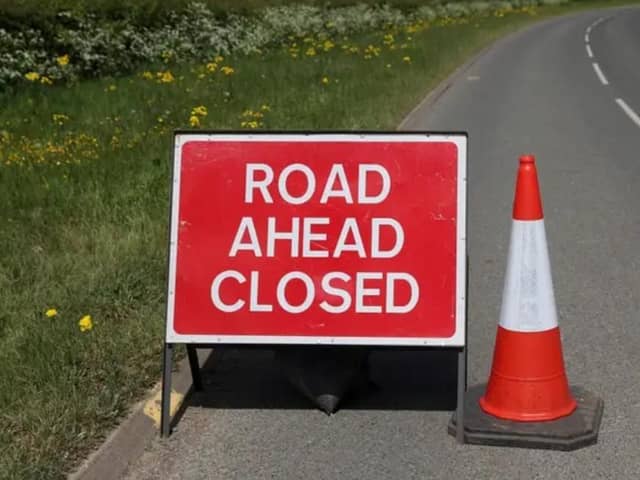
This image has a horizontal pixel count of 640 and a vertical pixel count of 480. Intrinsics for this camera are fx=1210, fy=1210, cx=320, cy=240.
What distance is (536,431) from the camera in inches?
190

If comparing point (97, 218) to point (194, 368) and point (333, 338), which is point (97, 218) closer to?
point (194, 368)

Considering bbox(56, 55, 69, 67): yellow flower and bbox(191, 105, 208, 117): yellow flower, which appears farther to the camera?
bbox(56, 55, 69, 67): yellow flower

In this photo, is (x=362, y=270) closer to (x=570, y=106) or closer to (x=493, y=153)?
(x=493, y=153)

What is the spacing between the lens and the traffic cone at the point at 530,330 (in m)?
4.92

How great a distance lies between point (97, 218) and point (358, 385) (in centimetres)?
363

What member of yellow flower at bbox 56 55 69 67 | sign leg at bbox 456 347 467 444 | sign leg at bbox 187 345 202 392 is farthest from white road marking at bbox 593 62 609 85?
sign leg at bbox 456 347 467 444

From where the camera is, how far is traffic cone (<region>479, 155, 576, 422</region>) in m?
4.92

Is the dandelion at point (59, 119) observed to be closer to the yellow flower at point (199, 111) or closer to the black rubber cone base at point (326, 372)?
the yellow flower at point (199, 111)

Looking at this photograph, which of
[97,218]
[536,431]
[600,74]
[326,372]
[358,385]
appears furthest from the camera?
[600,74]

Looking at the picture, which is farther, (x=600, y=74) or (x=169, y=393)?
(x=600, y=74)

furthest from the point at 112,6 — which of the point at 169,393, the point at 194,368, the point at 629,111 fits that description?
the point at 169,393

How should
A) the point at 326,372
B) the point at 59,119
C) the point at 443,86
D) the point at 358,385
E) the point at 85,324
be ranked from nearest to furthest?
the point at 326,372, the point at 358,385, the point at 85,324, the point at 59,119, the point at 443,86

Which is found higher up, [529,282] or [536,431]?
[529,282]

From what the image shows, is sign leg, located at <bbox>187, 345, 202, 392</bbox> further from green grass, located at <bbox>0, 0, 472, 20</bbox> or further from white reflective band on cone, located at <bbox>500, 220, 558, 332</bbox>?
green grass, located at <bbox>0, 0, 472, 20</bbox>
